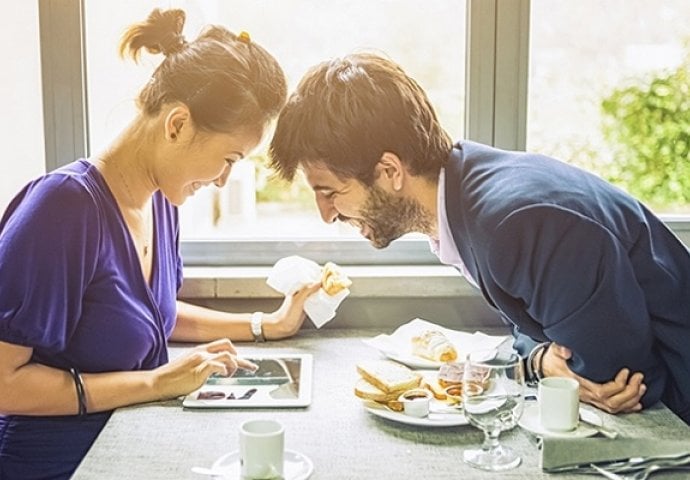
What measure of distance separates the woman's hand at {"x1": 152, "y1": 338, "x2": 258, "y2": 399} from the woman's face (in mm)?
305

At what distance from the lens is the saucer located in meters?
1.30

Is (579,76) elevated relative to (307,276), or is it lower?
elevated

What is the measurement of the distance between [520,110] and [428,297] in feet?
1.66

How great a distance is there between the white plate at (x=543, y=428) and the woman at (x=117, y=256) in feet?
1.76

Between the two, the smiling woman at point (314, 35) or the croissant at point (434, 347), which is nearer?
the croissant at point (434, 347)

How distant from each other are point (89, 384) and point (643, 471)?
881 mm

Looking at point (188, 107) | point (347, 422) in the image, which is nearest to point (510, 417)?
point (347, 422)

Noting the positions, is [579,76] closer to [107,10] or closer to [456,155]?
[456,155]

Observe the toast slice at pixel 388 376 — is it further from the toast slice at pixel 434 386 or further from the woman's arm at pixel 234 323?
the woman's arm at pixel 234 323

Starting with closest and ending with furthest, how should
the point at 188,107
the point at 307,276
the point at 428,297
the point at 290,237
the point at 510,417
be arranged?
the point at 510,417 → the point at 188,107 → the point at 307,276 → the point at 428,297 → the point at 290,237

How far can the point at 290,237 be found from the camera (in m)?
2.39

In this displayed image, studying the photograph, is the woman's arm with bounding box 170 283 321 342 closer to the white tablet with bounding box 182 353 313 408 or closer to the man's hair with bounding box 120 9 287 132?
the white tablet with bounding box 182 353 313 408

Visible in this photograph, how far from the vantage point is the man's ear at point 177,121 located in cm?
170

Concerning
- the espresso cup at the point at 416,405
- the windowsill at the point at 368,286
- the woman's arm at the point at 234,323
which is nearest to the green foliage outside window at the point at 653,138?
the windowsill at the point at 368,286
